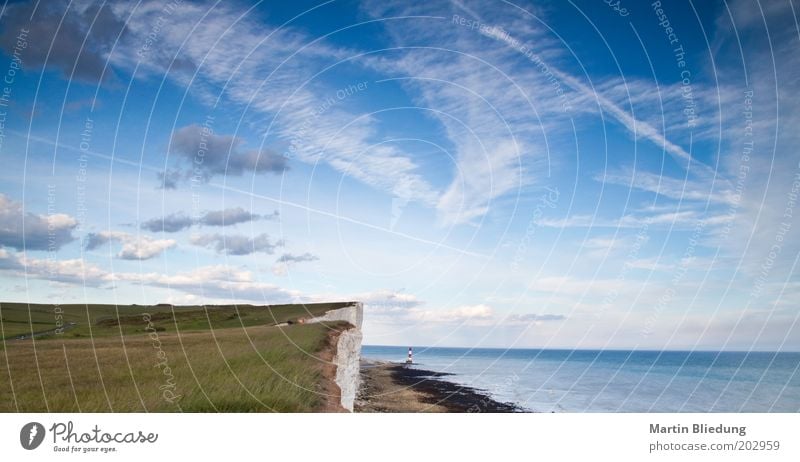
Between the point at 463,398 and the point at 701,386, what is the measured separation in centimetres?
4319

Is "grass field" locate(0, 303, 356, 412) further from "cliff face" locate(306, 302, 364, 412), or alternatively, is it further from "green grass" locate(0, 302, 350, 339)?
"green grass" locate(0, 302, 350, 339)

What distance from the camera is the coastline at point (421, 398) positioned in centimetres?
4497

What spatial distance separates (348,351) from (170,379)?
17500mm

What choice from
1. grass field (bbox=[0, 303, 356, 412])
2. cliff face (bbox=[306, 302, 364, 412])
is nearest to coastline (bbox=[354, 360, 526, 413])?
cliff face (bbox=[306, 302, 364, 412])

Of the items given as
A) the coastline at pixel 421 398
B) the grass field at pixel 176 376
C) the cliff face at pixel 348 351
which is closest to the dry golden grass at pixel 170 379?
→ the grass field at pixel 176 376

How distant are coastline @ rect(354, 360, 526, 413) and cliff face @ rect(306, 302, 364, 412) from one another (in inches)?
192

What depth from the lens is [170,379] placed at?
1817 cm

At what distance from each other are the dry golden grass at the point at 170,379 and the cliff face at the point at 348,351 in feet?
6.56

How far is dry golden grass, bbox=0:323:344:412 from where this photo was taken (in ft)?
50.9

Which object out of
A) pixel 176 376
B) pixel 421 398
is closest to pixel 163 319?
pixel 421 398

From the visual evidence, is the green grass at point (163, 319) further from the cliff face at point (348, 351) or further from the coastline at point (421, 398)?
the coastline at point (421, 398)
